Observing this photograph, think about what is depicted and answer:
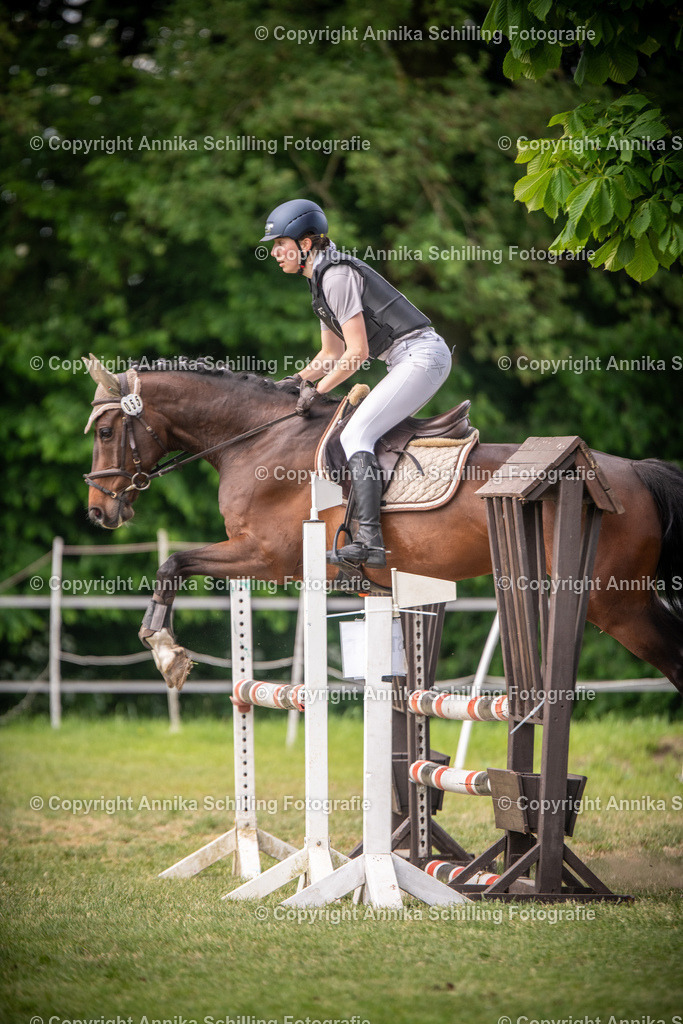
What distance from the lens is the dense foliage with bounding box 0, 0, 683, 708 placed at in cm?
1104

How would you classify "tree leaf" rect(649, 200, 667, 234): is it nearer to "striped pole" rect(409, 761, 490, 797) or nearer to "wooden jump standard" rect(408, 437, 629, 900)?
"wooden jump standard" rect(408, 437, 629, 900)

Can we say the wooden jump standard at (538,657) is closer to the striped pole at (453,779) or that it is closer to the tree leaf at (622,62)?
the striped pole at (453,779)

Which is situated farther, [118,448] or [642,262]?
[118,448]

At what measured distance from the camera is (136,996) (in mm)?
3025

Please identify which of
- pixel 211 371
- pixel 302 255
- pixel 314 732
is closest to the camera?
pixel 314 732

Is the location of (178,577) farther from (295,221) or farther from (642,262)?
(642,262)

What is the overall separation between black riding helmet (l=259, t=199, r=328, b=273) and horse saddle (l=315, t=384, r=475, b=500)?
0.85 meters

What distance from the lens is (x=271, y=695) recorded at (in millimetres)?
4883

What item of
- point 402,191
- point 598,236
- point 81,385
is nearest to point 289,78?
point 402,191

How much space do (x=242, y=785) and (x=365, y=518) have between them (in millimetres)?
1593

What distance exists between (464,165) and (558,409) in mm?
3227

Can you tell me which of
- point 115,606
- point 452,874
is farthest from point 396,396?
point 115,606

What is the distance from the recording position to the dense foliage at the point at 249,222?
1104 cm

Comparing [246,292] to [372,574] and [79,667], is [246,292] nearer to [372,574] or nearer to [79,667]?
[79,667]
